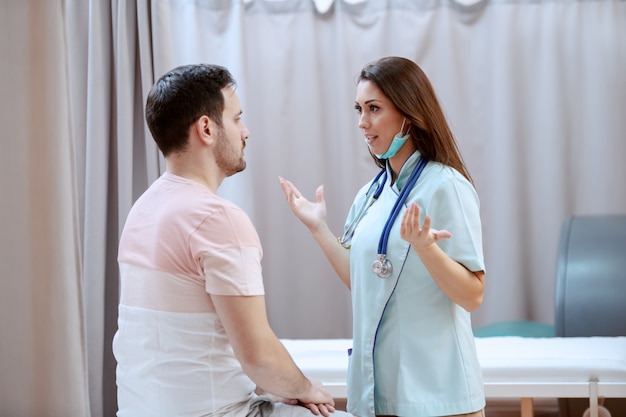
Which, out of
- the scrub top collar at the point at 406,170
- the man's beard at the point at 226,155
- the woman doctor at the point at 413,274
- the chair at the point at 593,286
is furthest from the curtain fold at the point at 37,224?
the chair at the point at 593,286

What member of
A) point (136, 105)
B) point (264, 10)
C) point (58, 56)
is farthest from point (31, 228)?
point (264, 10)

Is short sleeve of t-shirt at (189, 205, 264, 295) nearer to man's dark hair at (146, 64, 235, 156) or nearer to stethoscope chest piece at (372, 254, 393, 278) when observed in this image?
man's dark hair at (146, 64, 235, 156)

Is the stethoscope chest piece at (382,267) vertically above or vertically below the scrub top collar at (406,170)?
below

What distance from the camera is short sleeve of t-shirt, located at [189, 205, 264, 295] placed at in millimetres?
1369

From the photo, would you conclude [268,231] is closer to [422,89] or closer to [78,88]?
[78,88]

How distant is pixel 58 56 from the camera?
6.08ft

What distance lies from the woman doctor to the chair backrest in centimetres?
126

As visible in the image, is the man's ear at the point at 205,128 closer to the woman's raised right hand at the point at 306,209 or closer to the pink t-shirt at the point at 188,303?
the pink t-shirt at the point at 188,303

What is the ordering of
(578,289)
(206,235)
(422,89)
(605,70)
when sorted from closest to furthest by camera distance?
(206,235) → (422,89) → (578,289) → (605,70)

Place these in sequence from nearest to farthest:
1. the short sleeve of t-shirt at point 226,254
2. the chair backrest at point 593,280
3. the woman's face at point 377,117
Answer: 1. the short sleeve of t-shirt at point 226,254
2. the woman's face at point 377,117
3. the chair backrest at point 593,280

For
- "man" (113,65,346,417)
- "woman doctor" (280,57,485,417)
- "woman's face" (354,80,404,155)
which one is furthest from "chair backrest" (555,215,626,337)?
"man" (113,65,346,417)

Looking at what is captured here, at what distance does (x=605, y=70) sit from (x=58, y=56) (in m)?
2.42

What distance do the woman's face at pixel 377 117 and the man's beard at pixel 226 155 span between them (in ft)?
1.16

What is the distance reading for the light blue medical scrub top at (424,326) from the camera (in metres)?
1.65
